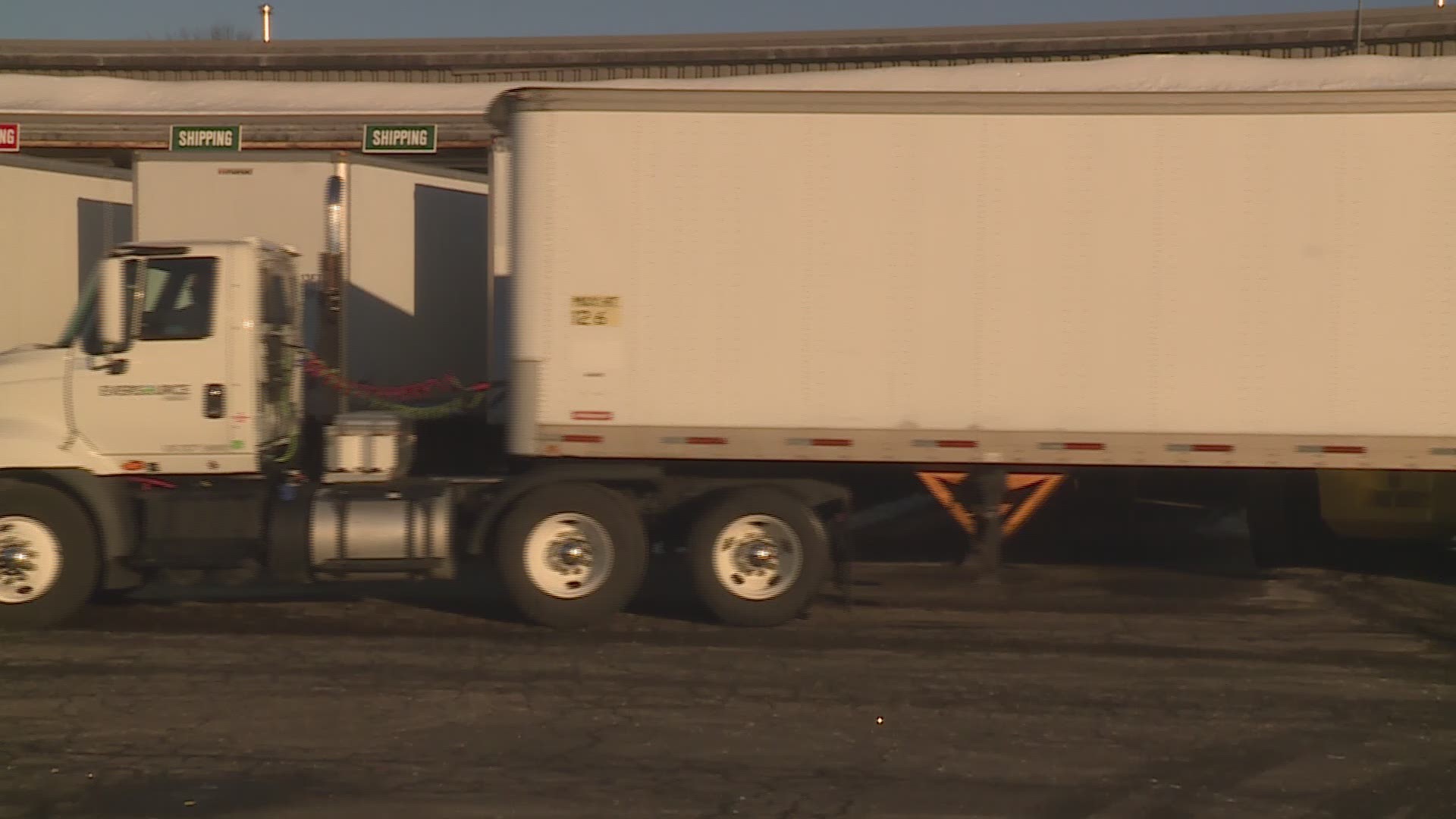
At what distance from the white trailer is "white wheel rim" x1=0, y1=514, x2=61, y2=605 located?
3906 mm

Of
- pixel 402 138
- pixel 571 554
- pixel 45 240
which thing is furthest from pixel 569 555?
pixel 402 138

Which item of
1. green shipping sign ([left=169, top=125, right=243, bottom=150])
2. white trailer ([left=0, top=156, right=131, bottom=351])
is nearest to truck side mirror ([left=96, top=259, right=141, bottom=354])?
white trailer ([left=0, top=156, right=131, bottom=351])

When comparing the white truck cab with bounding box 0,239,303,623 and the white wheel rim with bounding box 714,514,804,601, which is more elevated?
the white truck cab with bounding box 0,239,303,623

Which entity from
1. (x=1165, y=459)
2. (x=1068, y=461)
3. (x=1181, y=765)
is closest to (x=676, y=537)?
(x=1068, y=461)

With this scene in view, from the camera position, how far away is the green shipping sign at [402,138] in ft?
55.3

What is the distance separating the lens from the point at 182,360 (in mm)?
9391

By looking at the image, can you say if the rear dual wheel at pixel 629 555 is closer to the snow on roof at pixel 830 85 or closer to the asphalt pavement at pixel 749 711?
the asphalt pavement at pixel 749 711

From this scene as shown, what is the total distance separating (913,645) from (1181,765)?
2669 millimetres

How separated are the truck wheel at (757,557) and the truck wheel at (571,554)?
1.50 ft

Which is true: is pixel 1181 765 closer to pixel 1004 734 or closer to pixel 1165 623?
pixel 1004 734

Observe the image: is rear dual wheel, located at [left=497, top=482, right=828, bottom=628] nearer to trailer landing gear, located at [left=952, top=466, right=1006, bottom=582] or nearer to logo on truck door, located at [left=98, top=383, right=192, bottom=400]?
trailer landing gear, located at [left=952, top=466, right=1006, bottom=582]

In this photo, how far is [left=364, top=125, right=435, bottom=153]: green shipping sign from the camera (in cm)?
1686

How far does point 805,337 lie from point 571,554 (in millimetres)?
2198

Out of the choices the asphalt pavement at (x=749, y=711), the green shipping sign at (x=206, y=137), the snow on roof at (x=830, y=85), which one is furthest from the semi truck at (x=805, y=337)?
the snow on roof at (x=830, y=85)
